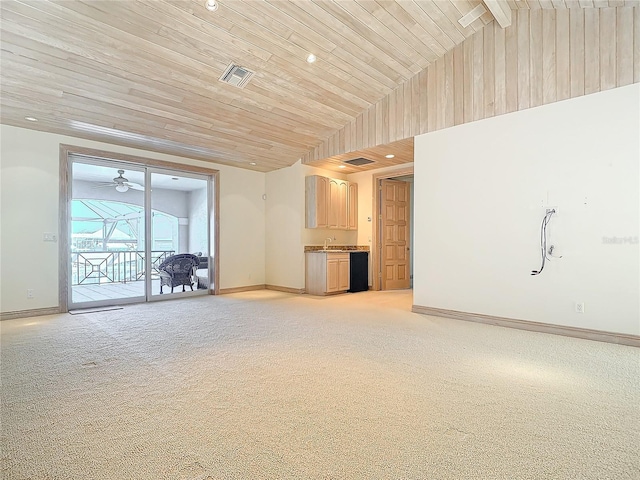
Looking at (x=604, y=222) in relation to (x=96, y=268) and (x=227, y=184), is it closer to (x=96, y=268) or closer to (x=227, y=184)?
(x=227, y=184)

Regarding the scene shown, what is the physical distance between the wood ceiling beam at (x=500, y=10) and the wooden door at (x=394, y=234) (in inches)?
153

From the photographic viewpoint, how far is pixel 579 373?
9.45 ft

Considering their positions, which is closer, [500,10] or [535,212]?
[500,10]

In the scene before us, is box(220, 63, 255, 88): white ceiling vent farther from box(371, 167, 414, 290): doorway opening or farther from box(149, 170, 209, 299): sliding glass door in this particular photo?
box(371, 167, 414, 290): doorway opening

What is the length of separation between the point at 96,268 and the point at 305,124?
4455 mm

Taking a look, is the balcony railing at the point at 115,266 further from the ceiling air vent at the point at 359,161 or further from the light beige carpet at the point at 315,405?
the ceiling air vent at the point at 359,161

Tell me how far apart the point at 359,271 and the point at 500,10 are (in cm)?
506

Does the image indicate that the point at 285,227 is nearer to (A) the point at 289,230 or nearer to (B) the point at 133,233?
(A) the point at 289,230

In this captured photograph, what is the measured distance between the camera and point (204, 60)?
429cm

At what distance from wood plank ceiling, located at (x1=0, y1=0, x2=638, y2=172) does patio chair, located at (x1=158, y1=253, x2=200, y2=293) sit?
2.11m

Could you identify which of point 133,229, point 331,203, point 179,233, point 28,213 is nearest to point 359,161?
point 331,203

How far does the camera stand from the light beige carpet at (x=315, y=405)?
5.51 feet

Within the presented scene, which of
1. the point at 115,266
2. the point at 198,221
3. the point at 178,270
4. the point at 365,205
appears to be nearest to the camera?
the point at 115,266

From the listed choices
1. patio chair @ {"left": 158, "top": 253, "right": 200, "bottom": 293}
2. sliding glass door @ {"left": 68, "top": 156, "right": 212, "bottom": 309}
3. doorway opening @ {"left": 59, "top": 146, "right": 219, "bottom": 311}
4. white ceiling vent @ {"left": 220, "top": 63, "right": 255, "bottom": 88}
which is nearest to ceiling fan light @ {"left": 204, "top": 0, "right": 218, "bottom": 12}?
white ceiling vent @ {"left": 220, "top": 63, "right": 255, "bottom": 88}
